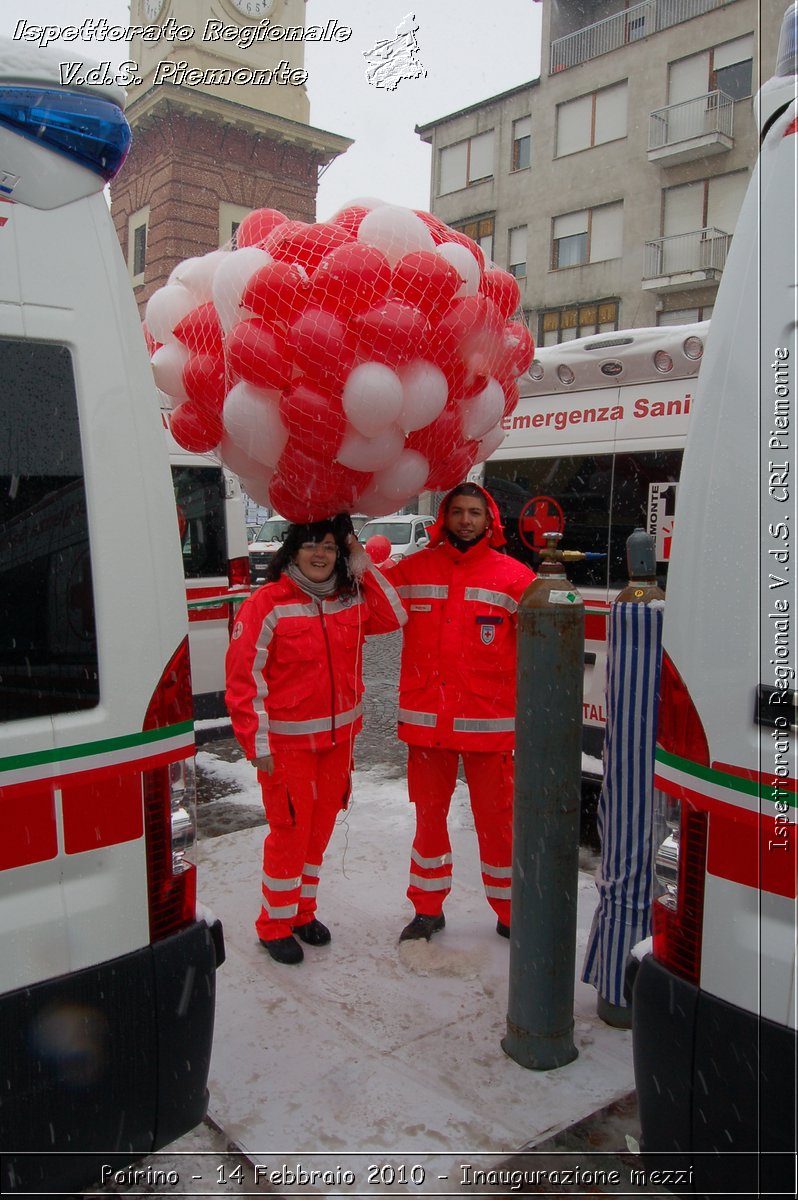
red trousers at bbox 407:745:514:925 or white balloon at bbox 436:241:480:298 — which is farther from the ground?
white balloon at bbox 436:241:480:298

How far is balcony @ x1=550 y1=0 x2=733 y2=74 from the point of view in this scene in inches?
836

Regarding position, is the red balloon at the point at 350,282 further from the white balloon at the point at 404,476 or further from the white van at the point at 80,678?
the white van at the point at 80,678

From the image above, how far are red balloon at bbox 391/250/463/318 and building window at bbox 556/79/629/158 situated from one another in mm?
24724

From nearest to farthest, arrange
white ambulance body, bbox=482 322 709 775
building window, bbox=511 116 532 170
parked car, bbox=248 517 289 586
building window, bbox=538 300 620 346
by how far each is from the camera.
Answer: white ambulance body, bbox=482 322 709 775 → parked car, bbox=248 517 289 586 → building window, bbox=538 300 620 346 → building window, bbox=511 116 532 170

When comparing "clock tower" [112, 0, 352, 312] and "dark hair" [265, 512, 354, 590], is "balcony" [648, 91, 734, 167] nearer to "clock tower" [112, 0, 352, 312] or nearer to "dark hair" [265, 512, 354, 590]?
"clock tower" [112, 0, 352, 312]

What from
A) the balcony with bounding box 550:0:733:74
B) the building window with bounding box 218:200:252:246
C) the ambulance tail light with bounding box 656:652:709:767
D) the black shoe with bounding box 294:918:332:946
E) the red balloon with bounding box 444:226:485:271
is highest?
the balcony with bounding box 550:0:733:74

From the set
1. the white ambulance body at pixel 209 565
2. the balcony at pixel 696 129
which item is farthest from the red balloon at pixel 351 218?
the balcony at pixel 696 129

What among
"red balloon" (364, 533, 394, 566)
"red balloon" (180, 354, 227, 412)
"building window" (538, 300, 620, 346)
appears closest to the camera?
"red balloon" (180, 354, 227, 412)

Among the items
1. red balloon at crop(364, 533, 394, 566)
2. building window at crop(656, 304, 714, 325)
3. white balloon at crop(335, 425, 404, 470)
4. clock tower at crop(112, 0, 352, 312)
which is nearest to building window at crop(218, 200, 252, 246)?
clock tower at crop(112, 0, 352, 312)

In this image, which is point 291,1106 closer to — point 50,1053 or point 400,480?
point 50,1053

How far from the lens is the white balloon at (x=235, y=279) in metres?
2.73

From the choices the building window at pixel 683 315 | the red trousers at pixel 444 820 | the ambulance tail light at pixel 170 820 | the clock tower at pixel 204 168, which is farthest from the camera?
the building window at pixel 683 315

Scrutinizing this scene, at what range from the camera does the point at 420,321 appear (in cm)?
270

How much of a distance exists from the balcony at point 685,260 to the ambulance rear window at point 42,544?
75.4 ft
